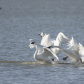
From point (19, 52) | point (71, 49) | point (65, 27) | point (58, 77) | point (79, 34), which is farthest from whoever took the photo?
point (65, 27)

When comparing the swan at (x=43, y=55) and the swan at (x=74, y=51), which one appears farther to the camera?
the swan at (x=74, y=51)

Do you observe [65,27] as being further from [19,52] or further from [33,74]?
[33,74]

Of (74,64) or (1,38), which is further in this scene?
(1,38)

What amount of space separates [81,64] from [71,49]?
83 cm

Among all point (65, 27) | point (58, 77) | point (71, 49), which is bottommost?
point (58, 77)

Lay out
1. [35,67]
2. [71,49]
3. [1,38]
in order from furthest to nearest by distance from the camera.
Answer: [1,38]
[71,49]
[35,67]

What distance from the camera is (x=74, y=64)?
15023 mm

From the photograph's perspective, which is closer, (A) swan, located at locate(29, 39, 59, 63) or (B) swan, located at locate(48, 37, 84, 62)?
(A) swan, located at locate(29, 39, 59, 63)

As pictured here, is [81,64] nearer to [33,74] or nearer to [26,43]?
[33,74]

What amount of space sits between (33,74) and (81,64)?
2.80 meters

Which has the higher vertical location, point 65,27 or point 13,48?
point 65,27

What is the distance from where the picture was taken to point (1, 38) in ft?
70.8

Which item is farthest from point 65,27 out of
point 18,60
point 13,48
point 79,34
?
point 18,60

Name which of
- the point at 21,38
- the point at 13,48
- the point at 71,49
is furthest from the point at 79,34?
the point at 71,49
